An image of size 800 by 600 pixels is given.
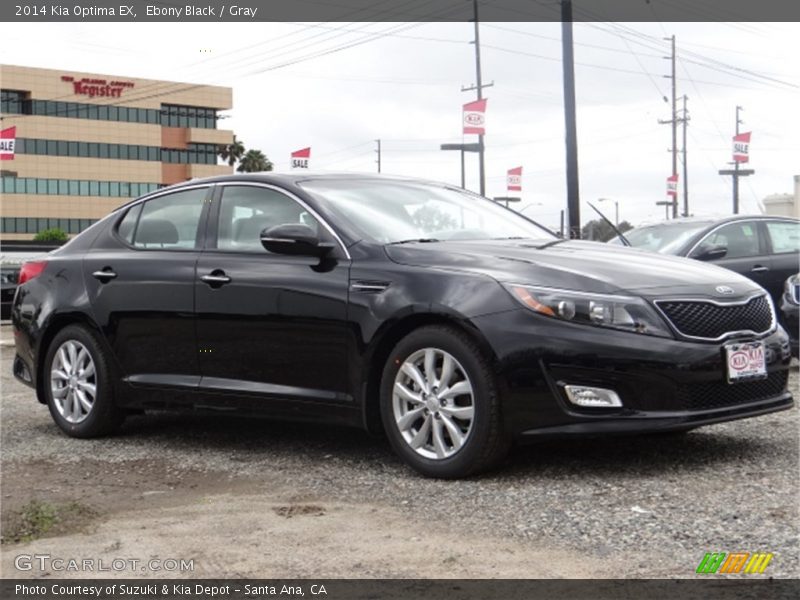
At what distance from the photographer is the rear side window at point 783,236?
38.4 feet

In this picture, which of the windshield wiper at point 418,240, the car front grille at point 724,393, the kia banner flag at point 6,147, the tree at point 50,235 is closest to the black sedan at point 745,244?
the car front grille at point 724,393

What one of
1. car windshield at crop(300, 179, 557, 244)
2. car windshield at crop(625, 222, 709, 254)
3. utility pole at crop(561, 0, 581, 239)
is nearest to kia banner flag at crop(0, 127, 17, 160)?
utility pole at crop(561, 0, 581, 239)

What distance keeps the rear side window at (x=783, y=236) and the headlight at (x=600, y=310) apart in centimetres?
683

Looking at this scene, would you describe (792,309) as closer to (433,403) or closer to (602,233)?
(433,403)

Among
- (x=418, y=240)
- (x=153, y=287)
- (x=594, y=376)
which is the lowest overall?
(x=594, y=376)

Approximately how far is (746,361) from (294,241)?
229 cm

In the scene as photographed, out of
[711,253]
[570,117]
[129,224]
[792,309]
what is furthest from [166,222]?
[570,117]

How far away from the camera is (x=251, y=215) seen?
669cm

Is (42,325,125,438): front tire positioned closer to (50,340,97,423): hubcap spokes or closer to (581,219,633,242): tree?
(50,340,97,423): hubcap spokes

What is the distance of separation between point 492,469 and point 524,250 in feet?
3.75

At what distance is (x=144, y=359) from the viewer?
6.94 meters

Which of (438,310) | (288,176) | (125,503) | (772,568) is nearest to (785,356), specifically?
(438,310)

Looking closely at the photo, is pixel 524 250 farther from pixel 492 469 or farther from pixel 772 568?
pixel 772 568

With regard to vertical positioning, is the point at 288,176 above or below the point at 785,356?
above
